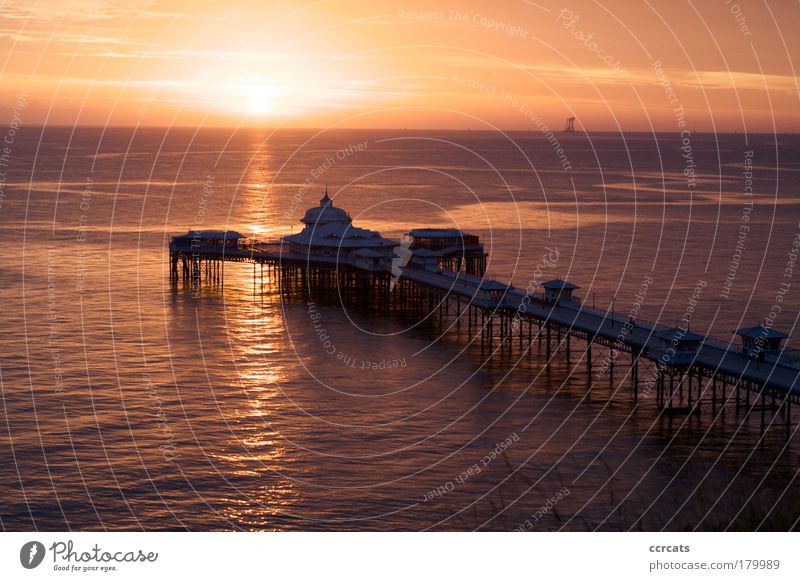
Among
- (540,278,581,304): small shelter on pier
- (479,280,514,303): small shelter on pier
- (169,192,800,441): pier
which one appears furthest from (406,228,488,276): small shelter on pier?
(540,278,581,304): small shelter on pier

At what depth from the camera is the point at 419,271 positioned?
69.2 m

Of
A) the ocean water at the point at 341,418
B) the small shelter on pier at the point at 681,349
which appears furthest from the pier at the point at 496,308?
the ocean water at the point at 341,418

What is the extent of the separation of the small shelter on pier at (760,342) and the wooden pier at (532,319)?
0.29 m

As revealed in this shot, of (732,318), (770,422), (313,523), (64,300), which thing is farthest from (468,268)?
(313,523)

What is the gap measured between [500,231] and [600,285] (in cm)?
3581

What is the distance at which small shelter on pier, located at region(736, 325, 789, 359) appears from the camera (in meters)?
43.4

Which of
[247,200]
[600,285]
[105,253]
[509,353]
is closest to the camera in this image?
[509,353]

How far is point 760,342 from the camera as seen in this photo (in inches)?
1709

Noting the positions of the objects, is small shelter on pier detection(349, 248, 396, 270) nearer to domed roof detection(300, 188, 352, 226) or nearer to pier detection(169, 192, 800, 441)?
pier detection(169, 192, 800, 441)

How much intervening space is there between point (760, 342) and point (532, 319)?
16.3 m

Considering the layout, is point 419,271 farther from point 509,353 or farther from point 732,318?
point 732,318

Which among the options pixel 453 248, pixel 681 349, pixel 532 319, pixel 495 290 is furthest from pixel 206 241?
pixel 681 349

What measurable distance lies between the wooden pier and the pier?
0.22ft

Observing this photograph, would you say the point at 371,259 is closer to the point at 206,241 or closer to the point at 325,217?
the point at 325,217
